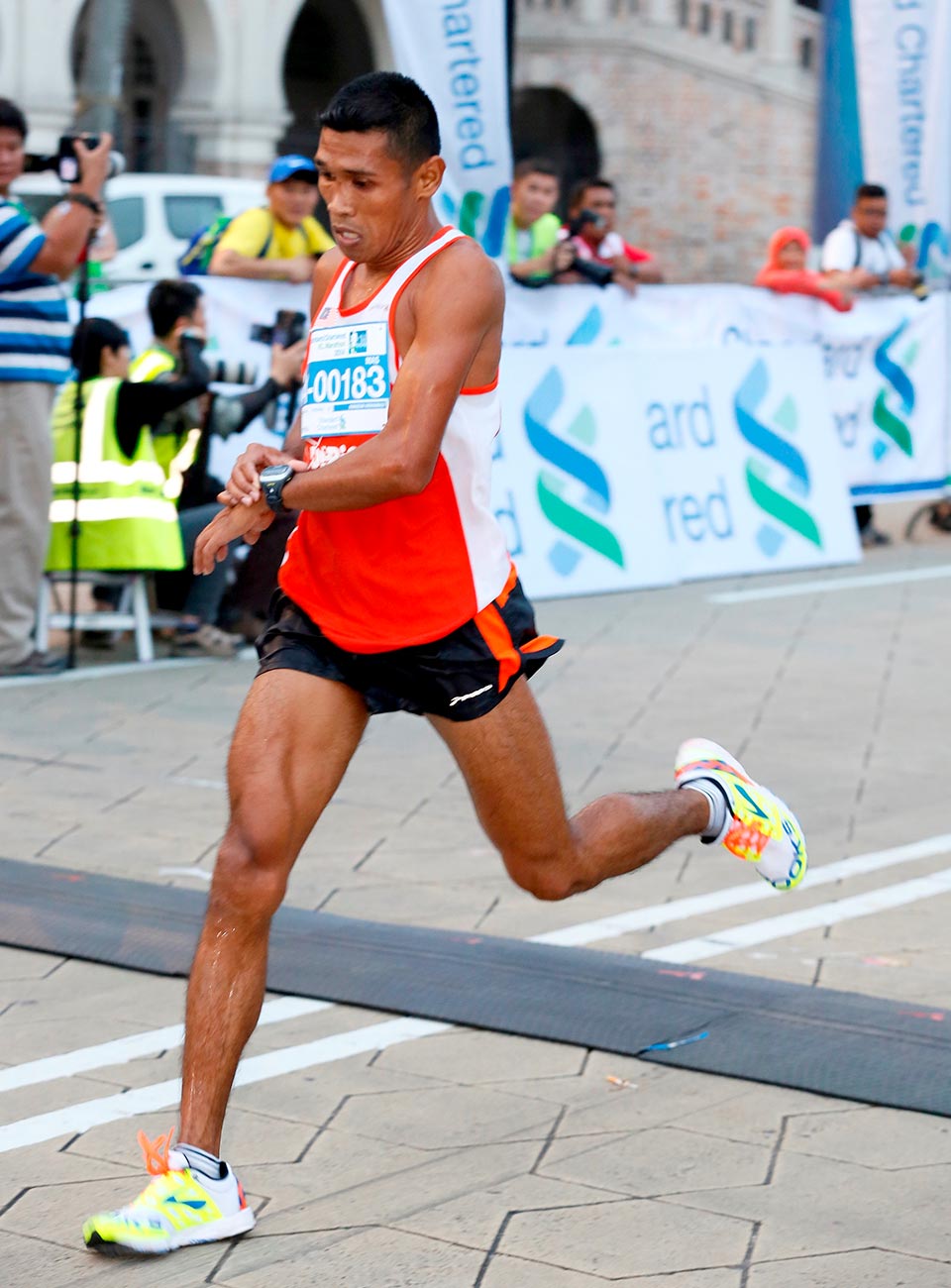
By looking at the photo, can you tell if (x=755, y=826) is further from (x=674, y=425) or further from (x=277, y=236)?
(x=674, y=425)

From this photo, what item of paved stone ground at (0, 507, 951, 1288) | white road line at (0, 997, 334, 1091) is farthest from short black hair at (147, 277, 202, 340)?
white road line at (0, 997, 334, 1091)

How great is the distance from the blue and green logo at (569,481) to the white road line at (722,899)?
4709 mm

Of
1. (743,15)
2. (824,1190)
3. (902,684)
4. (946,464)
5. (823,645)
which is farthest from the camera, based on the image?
(743,15)

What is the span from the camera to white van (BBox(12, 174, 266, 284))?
19.0m

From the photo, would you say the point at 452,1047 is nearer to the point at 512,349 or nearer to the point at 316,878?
the point at 316,878

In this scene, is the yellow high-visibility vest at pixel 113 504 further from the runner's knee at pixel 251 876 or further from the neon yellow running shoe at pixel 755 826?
the runner's knee at pixel 251 876

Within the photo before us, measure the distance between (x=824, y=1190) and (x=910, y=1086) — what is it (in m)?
0.58

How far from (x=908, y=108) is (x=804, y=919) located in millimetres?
10027

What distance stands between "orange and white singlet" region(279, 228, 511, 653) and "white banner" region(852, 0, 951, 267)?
11057 millimetres

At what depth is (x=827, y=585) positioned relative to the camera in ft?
37.8

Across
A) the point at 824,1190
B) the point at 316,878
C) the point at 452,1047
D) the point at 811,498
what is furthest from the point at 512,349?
the point at 824,1190

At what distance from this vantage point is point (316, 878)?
19.0 ft

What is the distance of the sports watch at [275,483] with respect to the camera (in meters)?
3.62

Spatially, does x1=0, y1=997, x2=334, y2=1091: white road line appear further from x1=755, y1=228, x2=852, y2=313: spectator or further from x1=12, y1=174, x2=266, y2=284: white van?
x1=12, y1=174, x2=266, y2=284: white van
